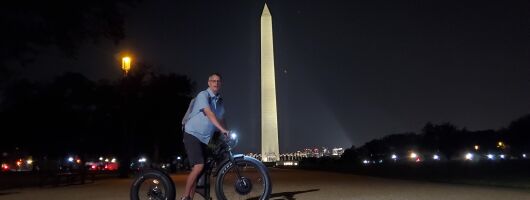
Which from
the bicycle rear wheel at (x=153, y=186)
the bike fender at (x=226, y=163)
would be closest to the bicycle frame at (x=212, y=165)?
the bike fender at (x=226, y=163)

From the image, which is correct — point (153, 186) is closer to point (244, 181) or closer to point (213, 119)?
point (244, 181)

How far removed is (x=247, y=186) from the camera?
23.8 feet

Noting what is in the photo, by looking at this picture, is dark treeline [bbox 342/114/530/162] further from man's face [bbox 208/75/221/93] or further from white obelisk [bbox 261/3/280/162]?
man's face [bbox 208/75/221/93]

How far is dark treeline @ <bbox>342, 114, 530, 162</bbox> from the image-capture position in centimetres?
9794

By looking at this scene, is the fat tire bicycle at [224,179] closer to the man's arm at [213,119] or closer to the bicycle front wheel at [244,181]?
the bicycle front wheel at [244,181]

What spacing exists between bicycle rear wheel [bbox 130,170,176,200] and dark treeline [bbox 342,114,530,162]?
275 ft

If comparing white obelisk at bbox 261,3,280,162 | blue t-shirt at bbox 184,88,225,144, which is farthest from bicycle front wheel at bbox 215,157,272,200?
white obelisk at bbox 261,3,280,162

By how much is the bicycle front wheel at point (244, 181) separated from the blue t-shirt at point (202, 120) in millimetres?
450

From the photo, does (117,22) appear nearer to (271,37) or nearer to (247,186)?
(247,186)

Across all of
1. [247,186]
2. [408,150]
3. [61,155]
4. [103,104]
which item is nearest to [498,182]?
[247,186]

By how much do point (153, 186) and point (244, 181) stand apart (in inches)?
44.5

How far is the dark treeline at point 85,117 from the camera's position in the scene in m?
47.7

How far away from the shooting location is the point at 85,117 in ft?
174

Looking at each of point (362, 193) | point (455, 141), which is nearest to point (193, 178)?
point (362, 193)
